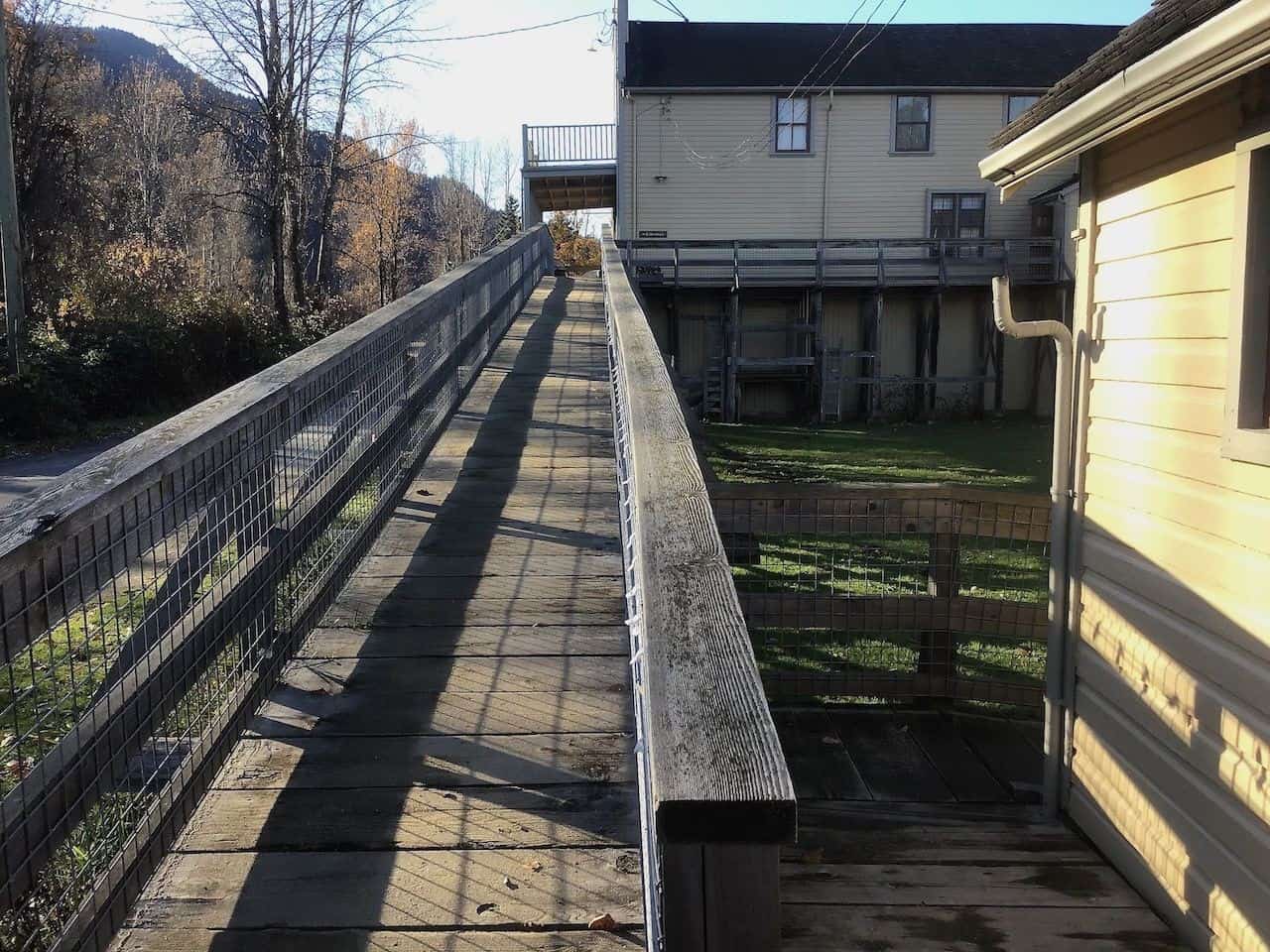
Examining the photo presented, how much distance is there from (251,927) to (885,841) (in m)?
4.77

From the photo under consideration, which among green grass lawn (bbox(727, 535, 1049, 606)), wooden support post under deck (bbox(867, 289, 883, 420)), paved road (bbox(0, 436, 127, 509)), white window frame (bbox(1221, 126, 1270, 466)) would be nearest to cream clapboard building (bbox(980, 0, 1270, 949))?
white window frame (bbox(1221, 126, 1270, 466))

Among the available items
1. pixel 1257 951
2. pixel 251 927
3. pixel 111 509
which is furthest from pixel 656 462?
pixel 1257 951

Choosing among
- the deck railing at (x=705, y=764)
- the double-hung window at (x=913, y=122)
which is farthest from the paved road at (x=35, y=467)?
the double-hung window at (x=913, y=122)

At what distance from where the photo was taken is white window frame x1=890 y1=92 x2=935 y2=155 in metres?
29.9

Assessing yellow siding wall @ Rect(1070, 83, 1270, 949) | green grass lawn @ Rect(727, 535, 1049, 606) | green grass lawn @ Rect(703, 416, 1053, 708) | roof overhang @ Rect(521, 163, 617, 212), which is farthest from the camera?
roof overhang @ Rect(521, 163, 617, 212)

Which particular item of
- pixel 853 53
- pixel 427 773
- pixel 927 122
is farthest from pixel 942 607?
pixel 853 53

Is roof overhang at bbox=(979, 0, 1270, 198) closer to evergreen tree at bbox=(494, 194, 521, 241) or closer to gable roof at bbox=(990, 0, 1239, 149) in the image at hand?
gable roof at bbox=(990, 0, 1239, 149)

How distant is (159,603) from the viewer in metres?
2.63

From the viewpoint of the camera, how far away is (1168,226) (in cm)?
546

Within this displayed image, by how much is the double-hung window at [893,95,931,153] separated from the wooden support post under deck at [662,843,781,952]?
30.9m

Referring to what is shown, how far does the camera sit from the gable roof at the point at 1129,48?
447cm

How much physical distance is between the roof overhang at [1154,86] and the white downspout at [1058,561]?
75 centimetres

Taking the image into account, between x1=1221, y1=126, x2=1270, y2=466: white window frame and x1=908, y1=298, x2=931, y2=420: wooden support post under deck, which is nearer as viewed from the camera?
x1=1221, y1=126, x2=1270, y2=466: white window frame

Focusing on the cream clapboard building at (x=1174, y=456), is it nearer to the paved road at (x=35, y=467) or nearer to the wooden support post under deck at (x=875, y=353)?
the paved road at (x=35, y=467)
